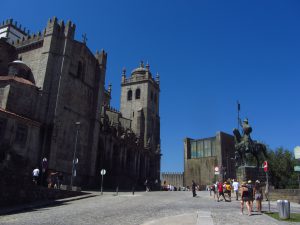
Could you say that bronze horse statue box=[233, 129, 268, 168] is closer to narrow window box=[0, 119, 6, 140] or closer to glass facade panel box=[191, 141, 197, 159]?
narrow window box=[0, 119, 6, 140]

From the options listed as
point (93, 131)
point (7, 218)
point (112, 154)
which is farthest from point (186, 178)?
point (7, 218)

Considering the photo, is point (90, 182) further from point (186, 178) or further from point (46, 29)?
point (186, 178)

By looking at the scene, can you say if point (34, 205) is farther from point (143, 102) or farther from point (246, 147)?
point (143, 102)

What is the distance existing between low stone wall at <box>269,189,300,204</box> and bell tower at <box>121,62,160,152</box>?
4570cm

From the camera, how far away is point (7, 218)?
14.6m

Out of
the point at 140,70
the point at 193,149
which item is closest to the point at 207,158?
the point at 193,149

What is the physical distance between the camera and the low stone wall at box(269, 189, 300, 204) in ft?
78.1

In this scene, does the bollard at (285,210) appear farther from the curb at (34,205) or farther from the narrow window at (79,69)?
the narrow window at (79,69)

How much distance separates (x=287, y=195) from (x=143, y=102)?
5270 centimetres

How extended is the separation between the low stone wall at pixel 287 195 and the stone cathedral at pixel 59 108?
15798 mm

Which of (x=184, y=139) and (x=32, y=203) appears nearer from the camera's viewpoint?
(x=32, y=203)

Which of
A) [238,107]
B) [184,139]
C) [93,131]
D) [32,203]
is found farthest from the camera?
[184,139]

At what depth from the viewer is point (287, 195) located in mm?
24266

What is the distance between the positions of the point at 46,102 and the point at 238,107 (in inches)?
759
